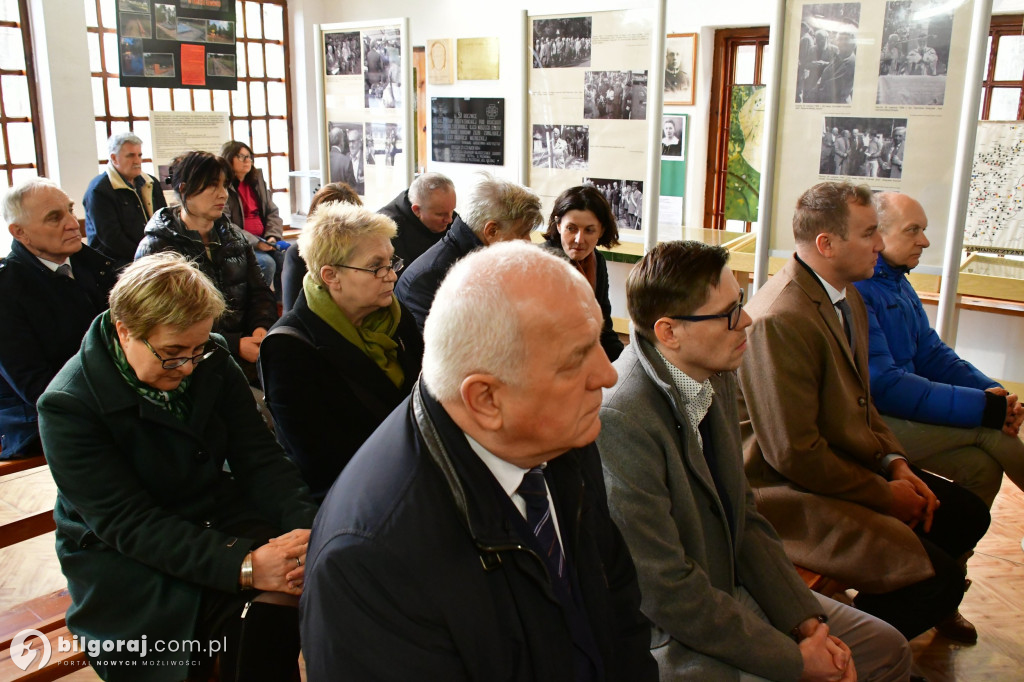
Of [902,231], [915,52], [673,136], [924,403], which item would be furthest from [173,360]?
[673,136]

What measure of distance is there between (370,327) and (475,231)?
113 cm

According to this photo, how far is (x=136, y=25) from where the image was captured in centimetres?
791

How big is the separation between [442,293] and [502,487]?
0.33 m

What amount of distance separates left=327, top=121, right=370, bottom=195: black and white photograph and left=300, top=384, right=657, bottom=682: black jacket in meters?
5.37

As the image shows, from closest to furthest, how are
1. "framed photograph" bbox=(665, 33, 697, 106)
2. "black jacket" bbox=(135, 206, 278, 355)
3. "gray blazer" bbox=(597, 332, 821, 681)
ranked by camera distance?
"gray blazer" bbox=(597, 332, 821, 681)
"black jacket" bbox=(135, 206, 278, 355)
"framed photograph" bbox=(665, 33, 697, 106)

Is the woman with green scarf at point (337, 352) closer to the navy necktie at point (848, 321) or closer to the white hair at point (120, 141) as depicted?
the navy necktie at point (848, 321)

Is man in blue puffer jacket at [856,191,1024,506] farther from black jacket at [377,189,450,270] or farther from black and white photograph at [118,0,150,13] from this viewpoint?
black and white photograph at [118,0,150,13]

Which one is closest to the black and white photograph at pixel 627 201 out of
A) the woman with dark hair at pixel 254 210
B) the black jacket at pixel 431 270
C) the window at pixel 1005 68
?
the black jacket at pixel 431 270

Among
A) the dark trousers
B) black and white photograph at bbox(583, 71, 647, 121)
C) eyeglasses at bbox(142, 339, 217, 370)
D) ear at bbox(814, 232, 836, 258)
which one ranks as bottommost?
the dark trousers

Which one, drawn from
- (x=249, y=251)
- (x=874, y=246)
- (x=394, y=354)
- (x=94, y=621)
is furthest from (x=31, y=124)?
(x=874, y=246)

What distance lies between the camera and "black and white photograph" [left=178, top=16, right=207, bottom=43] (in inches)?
326

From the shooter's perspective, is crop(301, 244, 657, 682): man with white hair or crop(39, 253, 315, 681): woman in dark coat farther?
crop(39, 253, 315, 681): woman in dark coat

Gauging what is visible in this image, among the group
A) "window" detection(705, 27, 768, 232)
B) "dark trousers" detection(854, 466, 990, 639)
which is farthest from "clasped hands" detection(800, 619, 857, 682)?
"window" detection(705, 27, 768, 232)

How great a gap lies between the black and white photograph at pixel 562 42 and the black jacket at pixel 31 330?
3.07 metres
